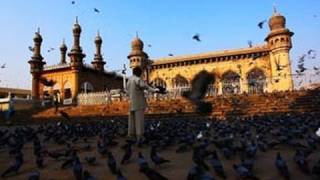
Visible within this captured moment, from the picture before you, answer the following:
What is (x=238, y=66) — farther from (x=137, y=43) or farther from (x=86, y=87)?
(x=86, y=87)

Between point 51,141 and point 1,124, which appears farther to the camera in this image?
point 1,124

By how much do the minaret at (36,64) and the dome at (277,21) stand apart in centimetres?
2401

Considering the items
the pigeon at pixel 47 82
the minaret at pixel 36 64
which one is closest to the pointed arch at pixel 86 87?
the pigeon at pixel 47 82

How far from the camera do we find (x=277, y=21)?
1092 inches

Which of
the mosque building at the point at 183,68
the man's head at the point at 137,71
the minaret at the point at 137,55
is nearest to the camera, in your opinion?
the man's head at the point at 137,71

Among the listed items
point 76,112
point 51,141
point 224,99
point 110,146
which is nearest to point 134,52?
point 76,112

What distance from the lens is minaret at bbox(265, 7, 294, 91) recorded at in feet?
83.2

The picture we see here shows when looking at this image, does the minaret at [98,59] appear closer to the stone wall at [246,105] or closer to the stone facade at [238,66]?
the stone facade at [238,66]

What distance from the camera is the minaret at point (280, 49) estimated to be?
83.2 feet

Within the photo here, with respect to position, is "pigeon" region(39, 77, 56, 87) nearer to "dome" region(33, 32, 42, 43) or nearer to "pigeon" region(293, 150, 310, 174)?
"dome" region(33, 32, 42, 43)

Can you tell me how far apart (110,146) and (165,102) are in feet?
41.0

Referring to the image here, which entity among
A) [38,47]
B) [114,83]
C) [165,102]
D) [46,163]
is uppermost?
[38,47]

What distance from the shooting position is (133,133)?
30.1 ft

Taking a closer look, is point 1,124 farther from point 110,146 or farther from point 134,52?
point 110,146
